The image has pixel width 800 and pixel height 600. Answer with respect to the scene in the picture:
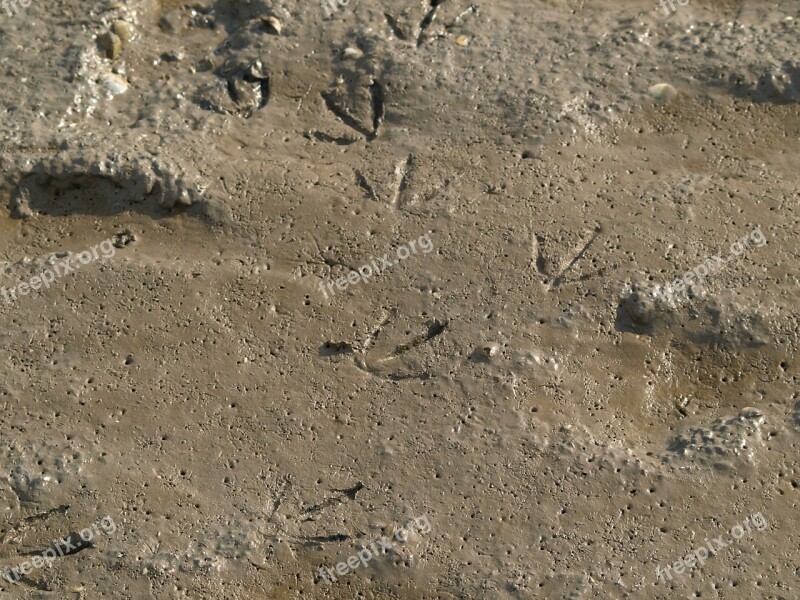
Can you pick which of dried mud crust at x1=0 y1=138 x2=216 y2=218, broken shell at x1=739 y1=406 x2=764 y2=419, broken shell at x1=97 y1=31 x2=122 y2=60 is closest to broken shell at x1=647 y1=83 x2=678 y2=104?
broken shell at x1=739 y1=406 x2=764 y2=419

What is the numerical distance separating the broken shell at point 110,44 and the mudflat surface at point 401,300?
0.06 feet

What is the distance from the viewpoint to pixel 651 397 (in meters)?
4.71

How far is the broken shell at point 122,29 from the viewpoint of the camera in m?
5.86

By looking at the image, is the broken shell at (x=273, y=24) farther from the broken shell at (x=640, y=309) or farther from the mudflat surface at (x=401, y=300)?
the broken shell at (x=640, y=309)

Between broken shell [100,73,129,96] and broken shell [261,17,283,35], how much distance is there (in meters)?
1.09

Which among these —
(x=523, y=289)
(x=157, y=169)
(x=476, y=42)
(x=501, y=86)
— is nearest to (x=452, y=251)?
(x=523, y=289)

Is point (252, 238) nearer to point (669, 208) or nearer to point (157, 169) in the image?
point (157, 169)

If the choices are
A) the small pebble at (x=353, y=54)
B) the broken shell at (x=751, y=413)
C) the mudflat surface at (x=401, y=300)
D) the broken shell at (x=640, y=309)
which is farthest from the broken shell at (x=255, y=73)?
the broken shell at (x=751, y=413)

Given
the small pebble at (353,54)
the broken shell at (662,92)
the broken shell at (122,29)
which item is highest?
the broken shell at (662,92)

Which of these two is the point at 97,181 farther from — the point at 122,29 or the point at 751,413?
the point at 751,413

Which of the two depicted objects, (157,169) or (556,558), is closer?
(556,558)

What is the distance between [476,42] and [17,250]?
11.1 ft

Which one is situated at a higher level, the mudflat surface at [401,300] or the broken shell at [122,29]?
the broken shell at [122,29]

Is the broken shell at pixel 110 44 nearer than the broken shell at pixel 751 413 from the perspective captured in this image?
No
